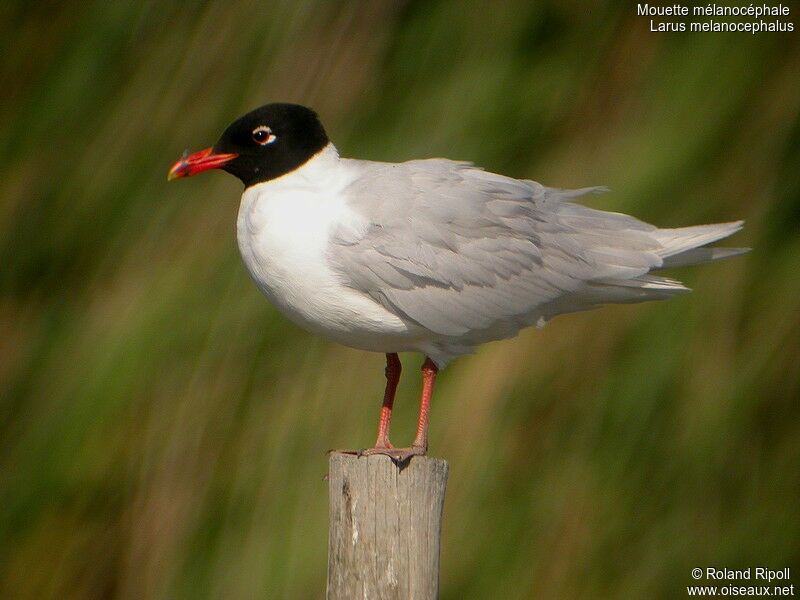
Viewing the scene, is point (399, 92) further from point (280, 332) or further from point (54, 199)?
point (54, 199)

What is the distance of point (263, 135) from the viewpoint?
3.33 meters

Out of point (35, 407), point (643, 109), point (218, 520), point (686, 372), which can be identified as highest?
point (643, 109)

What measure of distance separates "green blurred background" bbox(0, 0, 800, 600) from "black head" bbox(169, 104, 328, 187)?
1.99ft

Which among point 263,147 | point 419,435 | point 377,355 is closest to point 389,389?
point 419,435

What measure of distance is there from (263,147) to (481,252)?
69 cm

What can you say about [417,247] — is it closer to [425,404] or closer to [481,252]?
[481,252]

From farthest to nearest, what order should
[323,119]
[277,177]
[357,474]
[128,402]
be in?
[323,119] → [128,402] → [277,177] → [357,474]

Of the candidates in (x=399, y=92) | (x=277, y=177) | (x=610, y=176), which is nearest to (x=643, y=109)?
(x=610, y=176)

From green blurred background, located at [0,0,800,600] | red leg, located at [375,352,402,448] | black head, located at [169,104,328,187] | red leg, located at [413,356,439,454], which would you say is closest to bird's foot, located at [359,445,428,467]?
red leg, located at [413,356,439,454]

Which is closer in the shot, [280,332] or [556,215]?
[556,215]

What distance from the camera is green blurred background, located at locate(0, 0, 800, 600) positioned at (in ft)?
12.5

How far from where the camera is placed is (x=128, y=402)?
3820 mm

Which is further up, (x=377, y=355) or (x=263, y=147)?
(x=263, y=147)

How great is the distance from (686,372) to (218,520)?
162 centimetres
